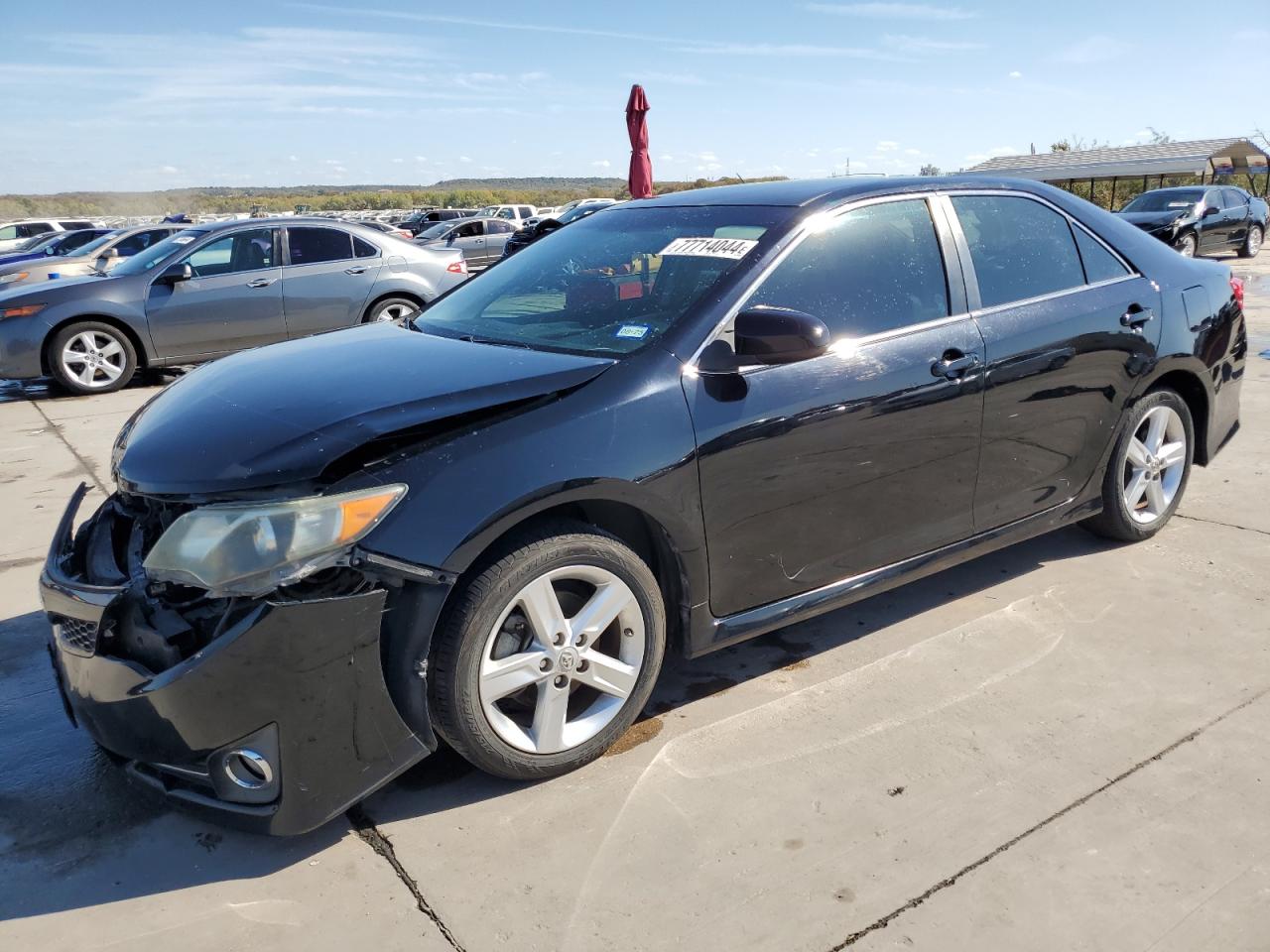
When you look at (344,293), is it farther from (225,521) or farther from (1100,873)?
(1100,873)

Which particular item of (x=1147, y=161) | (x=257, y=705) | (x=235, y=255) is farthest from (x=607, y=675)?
(x=1147, y=161)

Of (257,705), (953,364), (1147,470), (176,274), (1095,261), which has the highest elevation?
(176,274)

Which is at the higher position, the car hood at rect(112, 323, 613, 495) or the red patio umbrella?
the red patio umbrella

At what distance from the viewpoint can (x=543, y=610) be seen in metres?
2.64

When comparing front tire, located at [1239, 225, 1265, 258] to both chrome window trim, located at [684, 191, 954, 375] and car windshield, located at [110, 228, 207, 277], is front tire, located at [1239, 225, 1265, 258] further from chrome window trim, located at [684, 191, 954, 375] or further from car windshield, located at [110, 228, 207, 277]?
chrome window trim, located at [684, 191, 954, 375]

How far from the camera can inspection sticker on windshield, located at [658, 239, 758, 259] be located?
127 inches

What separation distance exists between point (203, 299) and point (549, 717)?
800 centimetres

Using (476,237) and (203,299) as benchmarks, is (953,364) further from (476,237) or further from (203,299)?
(476,237)

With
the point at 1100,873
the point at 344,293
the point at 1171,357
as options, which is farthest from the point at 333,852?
the point at 344,293

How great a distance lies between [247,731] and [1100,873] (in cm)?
203

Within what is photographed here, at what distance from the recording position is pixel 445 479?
246cm

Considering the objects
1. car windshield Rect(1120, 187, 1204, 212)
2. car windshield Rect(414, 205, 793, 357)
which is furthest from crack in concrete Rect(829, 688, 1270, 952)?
car windshield Rect(1120, 187, 1204, 212)

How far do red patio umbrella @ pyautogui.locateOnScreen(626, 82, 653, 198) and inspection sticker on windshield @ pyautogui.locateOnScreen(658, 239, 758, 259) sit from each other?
1240cm

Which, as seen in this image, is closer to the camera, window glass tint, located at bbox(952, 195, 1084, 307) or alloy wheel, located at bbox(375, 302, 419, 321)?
window glass tint, located at bbox(952, 195, 1084, 307)
